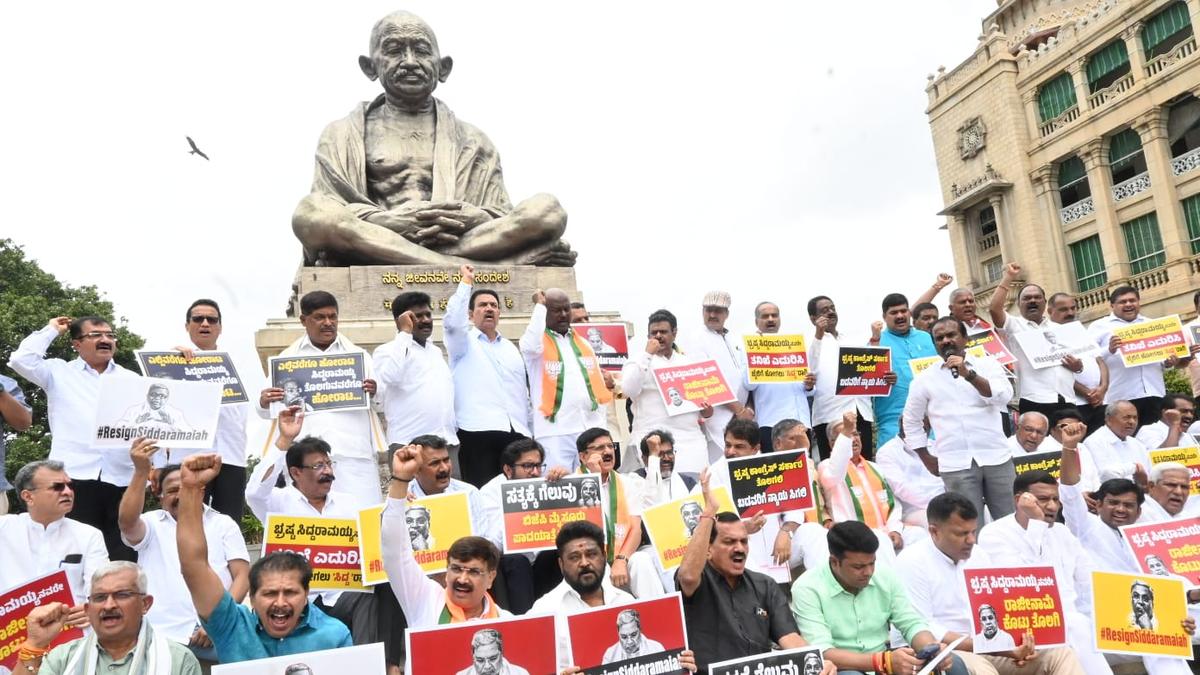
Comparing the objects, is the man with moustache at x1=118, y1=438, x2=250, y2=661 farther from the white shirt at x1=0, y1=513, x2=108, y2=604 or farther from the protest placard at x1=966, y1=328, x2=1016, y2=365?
the protest placard at x1=966, y1=328, x2=1016, y2=365

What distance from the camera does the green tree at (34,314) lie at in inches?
977

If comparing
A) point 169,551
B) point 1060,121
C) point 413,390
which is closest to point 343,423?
point 413,390

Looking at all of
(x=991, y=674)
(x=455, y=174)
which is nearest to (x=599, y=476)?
(x=991, y=674)

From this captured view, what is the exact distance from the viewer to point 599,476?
690 centimetres

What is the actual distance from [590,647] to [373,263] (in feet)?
24.5

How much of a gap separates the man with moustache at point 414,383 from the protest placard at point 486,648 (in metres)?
3.13

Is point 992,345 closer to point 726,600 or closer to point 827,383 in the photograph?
point 827,383

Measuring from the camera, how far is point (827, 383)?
9.60 metres

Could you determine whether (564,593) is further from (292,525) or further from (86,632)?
(86,632)

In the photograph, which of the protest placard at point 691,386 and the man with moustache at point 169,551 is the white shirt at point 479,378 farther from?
Answer: the man with moustache at point 169,551

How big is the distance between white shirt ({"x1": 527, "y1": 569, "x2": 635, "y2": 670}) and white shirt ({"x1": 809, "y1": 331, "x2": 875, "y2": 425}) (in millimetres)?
4111

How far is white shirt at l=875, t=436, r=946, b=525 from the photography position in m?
9.15

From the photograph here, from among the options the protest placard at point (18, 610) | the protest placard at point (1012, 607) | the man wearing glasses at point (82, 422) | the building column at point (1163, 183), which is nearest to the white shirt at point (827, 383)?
the protest placard at point (1012, 607)

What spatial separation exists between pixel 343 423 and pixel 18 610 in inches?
120
